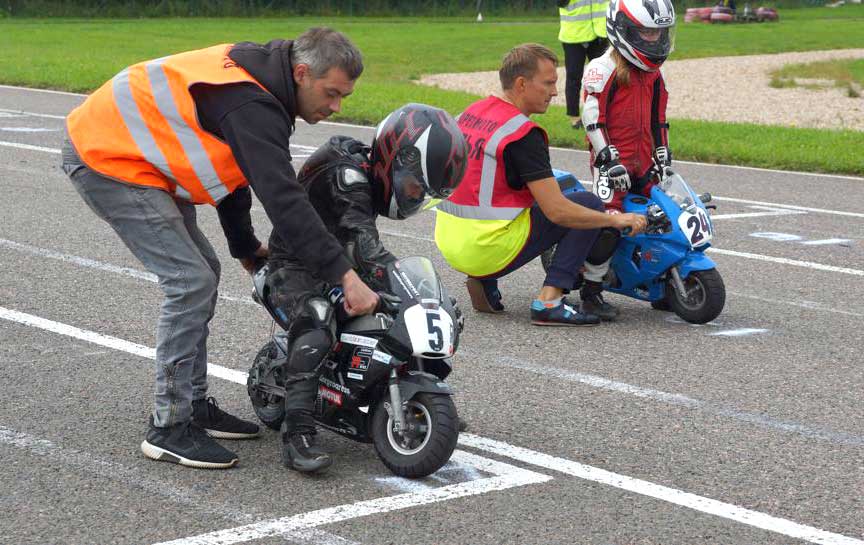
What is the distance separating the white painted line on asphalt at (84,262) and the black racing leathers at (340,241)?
261 centimetres

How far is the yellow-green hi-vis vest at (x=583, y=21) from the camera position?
15977mm

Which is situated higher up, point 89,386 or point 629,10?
point 629,10

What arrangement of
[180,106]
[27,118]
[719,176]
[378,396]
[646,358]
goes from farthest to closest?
1. [27,118]
2. [719,176]
3. [646,358]
4. [378,396]
5. [180,106]

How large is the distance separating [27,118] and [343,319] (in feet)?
38.7

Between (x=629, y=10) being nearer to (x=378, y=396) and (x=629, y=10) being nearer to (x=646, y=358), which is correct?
(x=646, y=358)

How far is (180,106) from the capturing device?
4.44 meters

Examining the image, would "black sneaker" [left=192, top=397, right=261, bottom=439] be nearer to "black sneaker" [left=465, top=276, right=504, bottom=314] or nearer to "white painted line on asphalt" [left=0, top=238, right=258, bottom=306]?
"white painted line on asphalt" [left=0, top=238, right=258, bottom=306]

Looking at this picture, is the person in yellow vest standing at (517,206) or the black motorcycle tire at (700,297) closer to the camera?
the person in yellow vest standing at (517,206)

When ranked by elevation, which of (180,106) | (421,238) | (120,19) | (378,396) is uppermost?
(180,106)

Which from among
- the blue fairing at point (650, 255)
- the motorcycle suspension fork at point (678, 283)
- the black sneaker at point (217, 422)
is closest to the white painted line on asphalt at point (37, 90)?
the blue fairing at point (650, 255)

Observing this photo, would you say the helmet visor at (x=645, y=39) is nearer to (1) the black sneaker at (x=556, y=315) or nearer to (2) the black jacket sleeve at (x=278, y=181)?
(1) the black sneaker at (x=556, y=315)

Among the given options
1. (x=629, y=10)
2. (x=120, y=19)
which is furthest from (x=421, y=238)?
(x=120, y=19)

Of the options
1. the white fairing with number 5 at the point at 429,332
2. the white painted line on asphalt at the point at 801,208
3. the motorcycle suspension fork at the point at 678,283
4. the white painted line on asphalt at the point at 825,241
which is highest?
the white fairing with number 5 at the point at 429,332

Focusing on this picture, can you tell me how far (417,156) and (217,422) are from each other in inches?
50.4
